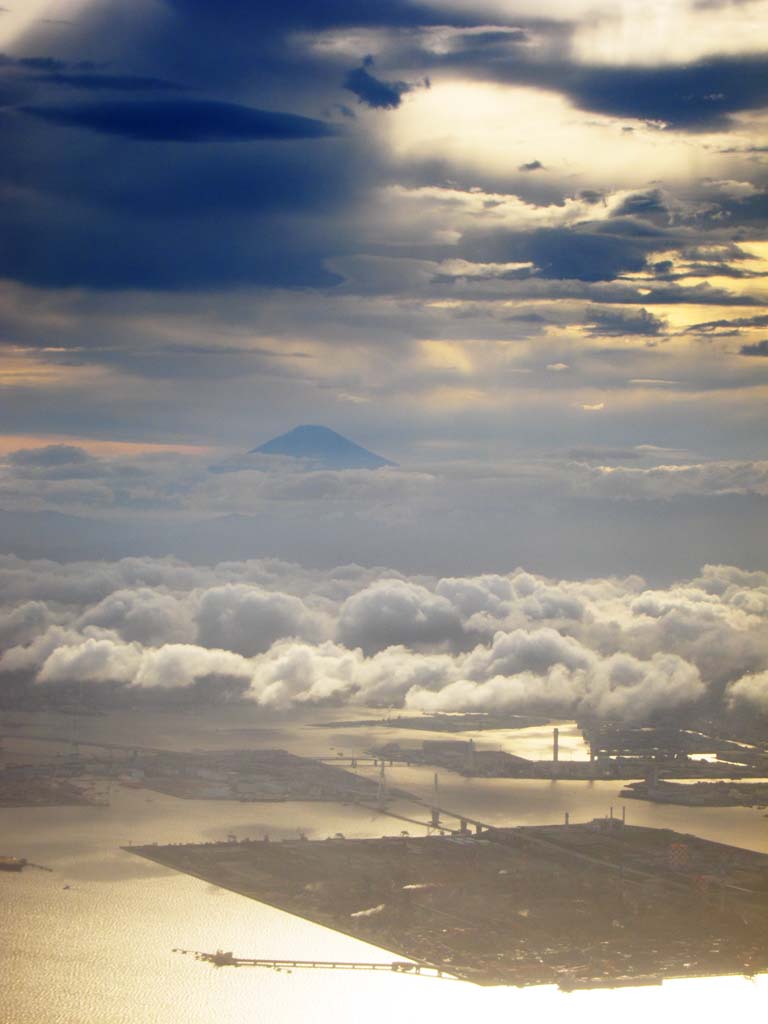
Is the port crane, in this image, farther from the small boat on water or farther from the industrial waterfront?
the small boat on water

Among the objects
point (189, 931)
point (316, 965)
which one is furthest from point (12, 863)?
point (316, 965)

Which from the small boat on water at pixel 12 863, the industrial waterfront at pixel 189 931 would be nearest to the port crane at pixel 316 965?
the industrial waterfront at pixel 189 931

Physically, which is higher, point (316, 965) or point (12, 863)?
point (12, 863)

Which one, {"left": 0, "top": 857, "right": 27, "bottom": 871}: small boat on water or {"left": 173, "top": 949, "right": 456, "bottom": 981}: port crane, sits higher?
{"left": 0, "top": 857, "right": 27, "bottom": 871}: small boat on water

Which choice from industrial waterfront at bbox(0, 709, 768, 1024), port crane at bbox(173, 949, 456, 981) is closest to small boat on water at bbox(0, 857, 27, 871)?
industrial waterfront at bbox(0, 709, 768, 1024)

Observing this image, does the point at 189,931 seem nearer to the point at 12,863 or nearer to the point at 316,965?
the point at 316,965

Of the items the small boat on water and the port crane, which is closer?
the port crane
